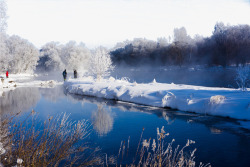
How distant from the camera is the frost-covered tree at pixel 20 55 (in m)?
54.0

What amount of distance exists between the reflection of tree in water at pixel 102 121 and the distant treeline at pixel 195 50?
36376 millimetres

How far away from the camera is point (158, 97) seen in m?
12.1

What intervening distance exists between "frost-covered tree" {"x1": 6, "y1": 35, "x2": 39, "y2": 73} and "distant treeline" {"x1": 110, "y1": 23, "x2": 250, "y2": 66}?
26167 mm

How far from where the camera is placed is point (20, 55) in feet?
180

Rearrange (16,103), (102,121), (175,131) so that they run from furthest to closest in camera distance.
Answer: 1. (16,103)
2. (102,121)
3. (175,131)

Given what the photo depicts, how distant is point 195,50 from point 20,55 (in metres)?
43.7

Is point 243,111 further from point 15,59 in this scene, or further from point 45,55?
point 45,55

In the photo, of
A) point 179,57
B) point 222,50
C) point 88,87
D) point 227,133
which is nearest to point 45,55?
point 179,57

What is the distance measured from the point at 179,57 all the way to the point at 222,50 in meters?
15.6

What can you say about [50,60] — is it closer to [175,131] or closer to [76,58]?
[76,58]

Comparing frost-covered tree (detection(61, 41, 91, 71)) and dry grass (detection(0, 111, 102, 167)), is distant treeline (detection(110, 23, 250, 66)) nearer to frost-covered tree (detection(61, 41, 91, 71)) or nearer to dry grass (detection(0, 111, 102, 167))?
frost-covered tree (detection(61, 41, 91, 71))

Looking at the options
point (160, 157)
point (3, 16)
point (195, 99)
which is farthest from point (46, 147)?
point (3, 16)

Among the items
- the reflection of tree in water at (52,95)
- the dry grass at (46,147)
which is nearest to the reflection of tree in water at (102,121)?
the dry grass at (46,147)

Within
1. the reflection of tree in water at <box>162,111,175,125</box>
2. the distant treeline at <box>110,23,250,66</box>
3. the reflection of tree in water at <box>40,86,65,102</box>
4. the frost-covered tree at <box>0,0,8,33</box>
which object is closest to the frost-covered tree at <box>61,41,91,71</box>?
the distant treeline at <box>110,23,250,66</box>
